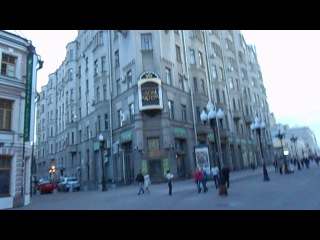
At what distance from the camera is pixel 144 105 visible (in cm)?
2839

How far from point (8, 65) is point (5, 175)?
7.35 metres

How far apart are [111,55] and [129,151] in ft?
45.1

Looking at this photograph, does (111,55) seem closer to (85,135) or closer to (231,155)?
(85,135)

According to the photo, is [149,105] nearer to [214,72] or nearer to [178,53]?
[178,53]

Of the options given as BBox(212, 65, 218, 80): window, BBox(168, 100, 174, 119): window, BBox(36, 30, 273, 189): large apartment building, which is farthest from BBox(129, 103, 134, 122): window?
BBox(212, 65, 218, 80): window

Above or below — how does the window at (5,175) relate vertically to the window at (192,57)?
below

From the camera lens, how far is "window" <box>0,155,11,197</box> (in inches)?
640

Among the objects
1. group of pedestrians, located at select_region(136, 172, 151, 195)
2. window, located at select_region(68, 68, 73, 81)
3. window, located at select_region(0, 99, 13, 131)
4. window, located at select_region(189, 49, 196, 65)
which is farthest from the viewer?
window, located at select_region(68, 68, 73, 81)

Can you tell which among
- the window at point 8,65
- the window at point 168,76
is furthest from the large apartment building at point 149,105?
the window at point 8,65

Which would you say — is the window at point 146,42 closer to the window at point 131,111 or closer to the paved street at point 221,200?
the window at point 131,111

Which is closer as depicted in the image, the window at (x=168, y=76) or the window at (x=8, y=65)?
the window at (x=8, y=65)

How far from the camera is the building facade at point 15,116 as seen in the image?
16.5 metres

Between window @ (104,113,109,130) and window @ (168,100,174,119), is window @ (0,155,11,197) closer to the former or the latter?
window @ (168,100,174,119)

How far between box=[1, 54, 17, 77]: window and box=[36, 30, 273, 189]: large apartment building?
10.7 metres
